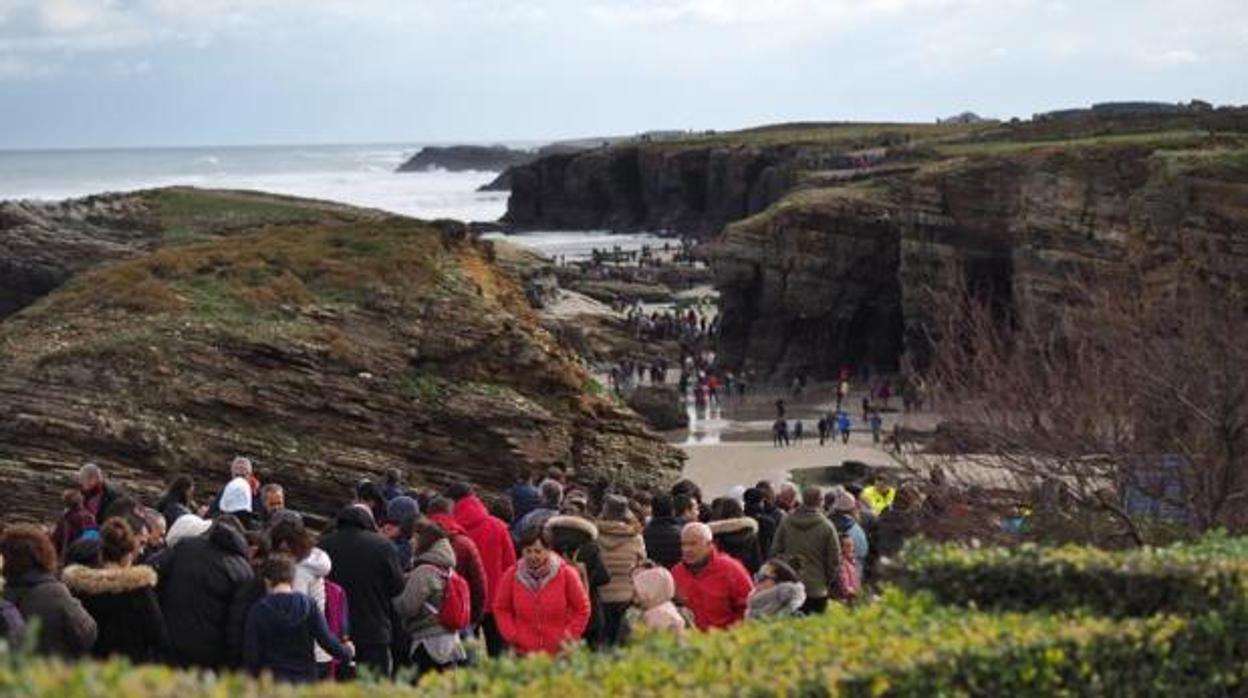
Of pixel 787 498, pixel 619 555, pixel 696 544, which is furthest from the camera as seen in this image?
pixel 787 498

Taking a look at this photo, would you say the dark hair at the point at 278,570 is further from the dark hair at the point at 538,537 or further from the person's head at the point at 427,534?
the dark hair at the point at 538,537

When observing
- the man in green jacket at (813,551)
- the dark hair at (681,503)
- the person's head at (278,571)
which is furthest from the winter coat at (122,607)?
the man in green jacket at (813,551)

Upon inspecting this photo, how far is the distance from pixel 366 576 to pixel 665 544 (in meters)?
2.70

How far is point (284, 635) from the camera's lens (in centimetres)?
998

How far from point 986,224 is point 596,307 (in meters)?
16.0

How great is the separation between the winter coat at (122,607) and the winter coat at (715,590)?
3418mm

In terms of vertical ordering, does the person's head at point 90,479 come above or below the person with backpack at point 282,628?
above

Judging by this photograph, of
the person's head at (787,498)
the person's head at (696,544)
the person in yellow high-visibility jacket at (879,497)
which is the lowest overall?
the person in yellow high-visibility jacket at (879,497)

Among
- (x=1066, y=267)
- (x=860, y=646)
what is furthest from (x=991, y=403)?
(x=1066, y=267)

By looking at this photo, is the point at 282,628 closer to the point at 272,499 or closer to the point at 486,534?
the point at 486,534

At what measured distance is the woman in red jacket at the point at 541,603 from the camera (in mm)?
10672

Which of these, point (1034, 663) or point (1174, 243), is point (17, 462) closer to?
point (1034, 663)

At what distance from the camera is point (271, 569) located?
9.86m

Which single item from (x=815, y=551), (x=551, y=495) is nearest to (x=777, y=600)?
(x=815, y=551)
